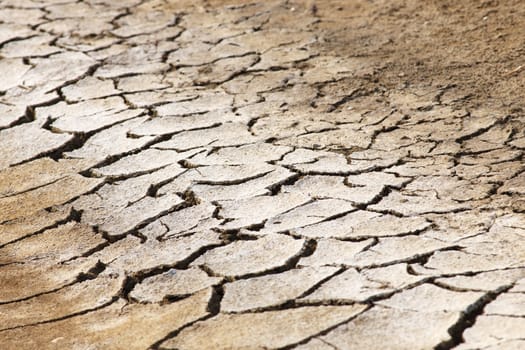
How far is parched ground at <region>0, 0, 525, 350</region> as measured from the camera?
334cm

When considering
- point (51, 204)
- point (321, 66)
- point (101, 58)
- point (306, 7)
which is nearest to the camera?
point (51, 204)

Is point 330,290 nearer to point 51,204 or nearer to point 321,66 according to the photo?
point 51,204

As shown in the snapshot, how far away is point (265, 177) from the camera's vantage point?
14.1 ft

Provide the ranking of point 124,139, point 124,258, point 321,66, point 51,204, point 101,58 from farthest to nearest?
1. point 101,58
2. point 321,66
3. point 124,139
4. point 51,204
5. point 124,258

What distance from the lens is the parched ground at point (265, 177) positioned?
334 centimetres

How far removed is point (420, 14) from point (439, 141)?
1618 mm

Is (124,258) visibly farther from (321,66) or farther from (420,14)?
(420,14)

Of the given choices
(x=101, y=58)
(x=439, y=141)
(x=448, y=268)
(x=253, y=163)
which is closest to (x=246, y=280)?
(x=448, y=268)

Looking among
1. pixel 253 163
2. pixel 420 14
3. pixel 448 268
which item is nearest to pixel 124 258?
pixel 253 163

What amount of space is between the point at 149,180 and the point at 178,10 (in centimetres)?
218

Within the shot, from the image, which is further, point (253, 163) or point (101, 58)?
point (101, 58)

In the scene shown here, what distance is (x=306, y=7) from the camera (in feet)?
20.5

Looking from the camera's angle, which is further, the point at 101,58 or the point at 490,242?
the point at 101,58

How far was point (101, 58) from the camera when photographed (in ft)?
18.9
